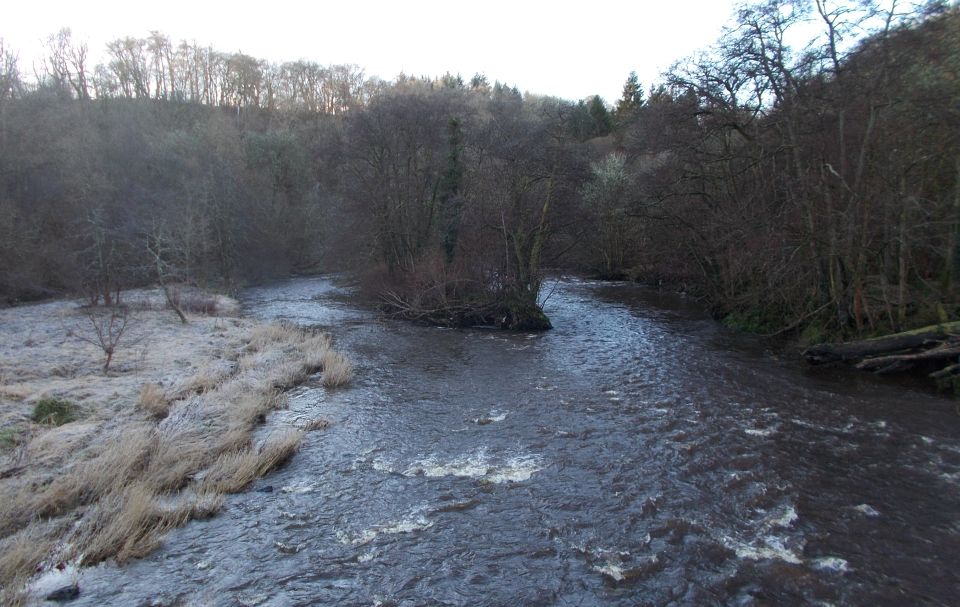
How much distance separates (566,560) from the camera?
6.31 m

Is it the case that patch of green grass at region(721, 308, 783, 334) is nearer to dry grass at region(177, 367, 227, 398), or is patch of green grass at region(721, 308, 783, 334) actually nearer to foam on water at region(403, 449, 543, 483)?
foam on water at region(403, 449, 543, 483)

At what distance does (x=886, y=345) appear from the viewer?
12977 mm

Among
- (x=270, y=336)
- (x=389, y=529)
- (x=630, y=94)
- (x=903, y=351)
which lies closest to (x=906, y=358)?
(x=903, y=351)

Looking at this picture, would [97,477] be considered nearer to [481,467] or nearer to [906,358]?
[481,467]

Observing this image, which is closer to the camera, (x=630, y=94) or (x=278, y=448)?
(x=278, y=448)

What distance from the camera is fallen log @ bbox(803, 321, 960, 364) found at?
11977 mm

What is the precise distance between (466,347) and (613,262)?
23388 mm

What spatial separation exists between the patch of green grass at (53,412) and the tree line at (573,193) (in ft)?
40.9

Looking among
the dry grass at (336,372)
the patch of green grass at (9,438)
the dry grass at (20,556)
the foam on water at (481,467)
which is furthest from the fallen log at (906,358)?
the patch of green grass at (9,438)

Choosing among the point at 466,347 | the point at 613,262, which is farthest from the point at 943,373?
the point at 613,262

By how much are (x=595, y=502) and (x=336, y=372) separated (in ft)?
26.6

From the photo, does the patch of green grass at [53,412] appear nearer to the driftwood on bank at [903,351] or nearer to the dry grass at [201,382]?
the dry grass at [201,382]

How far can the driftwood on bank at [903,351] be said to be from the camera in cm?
1173

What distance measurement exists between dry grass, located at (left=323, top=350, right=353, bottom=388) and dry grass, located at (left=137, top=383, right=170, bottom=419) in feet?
11.3
